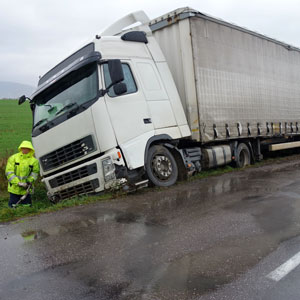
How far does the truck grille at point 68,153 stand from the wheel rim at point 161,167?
1.51 metres

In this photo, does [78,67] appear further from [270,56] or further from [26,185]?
[270,56]

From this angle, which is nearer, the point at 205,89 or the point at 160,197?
the point at 160,197

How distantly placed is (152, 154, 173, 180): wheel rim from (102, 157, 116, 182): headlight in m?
1.23

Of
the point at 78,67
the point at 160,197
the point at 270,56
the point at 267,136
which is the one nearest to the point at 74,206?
the point at 160,197

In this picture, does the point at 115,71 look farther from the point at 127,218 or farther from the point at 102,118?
the point at 127,218

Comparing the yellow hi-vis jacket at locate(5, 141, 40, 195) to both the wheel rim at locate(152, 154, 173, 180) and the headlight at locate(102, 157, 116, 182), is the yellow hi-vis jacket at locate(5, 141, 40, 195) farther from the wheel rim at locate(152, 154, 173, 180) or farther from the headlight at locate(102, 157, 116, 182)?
the wheel rim at locate(152, 154, 173, 180)

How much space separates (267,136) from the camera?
37.9 ft

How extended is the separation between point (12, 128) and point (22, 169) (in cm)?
2267

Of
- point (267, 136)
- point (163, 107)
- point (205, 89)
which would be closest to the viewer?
point (163, 107)

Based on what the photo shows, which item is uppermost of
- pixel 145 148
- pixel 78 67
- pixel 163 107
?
pixel 78 67

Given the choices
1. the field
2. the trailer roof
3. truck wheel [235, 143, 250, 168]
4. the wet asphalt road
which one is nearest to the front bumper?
the wet asphalt road

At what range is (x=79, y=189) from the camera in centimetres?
686

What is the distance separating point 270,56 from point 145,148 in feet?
23.0

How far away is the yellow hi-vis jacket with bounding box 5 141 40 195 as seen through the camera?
7270 millimetres
